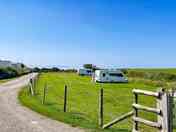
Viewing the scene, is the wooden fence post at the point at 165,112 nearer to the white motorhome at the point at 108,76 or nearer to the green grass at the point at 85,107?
the green grass at the point at 85,107

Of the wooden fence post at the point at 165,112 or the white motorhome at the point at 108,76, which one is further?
the white motorhome at the point at 108,76

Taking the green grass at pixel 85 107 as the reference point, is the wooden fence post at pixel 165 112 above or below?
above

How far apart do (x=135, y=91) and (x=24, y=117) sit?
18.3 feet

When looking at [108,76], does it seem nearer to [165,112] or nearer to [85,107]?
[85,107]

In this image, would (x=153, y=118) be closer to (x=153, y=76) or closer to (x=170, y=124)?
(x=170, y=124)

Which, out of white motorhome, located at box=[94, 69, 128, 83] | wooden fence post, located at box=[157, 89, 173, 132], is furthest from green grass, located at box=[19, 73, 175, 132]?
white motorhome, located at box=[94, 69, 128, 83]

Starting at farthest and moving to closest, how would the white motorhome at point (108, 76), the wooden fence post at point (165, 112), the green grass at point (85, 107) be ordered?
the white motorhome at point (108, 76), the green grass at point (85, 107), the wooden fence post at point (165, 112)

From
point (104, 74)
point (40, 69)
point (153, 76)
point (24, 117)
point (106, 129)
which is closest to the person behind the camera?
point (106, 129)

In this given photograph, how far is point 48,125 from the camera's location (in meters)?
11.0

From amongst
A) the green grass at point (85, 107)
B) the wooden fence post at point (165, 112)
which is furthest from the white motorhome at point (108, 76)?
the wooden fence post at point (165, 112)

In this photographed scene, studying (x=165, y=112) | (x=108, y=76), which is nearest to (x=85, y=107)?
(x=165, y=112)

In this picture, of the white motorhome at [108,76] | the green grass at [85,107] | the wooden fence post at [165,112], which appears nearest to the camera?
the wooden fence post at [165,112]

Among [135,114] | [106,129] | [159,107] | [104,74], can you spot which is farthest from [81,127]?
[104,74]

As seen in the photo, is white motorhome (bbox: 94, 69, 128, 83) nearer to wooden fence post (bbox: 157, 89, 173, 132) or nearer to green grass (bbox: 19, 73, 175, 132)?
green grass (bbox: 19, 73, 175, 132)
